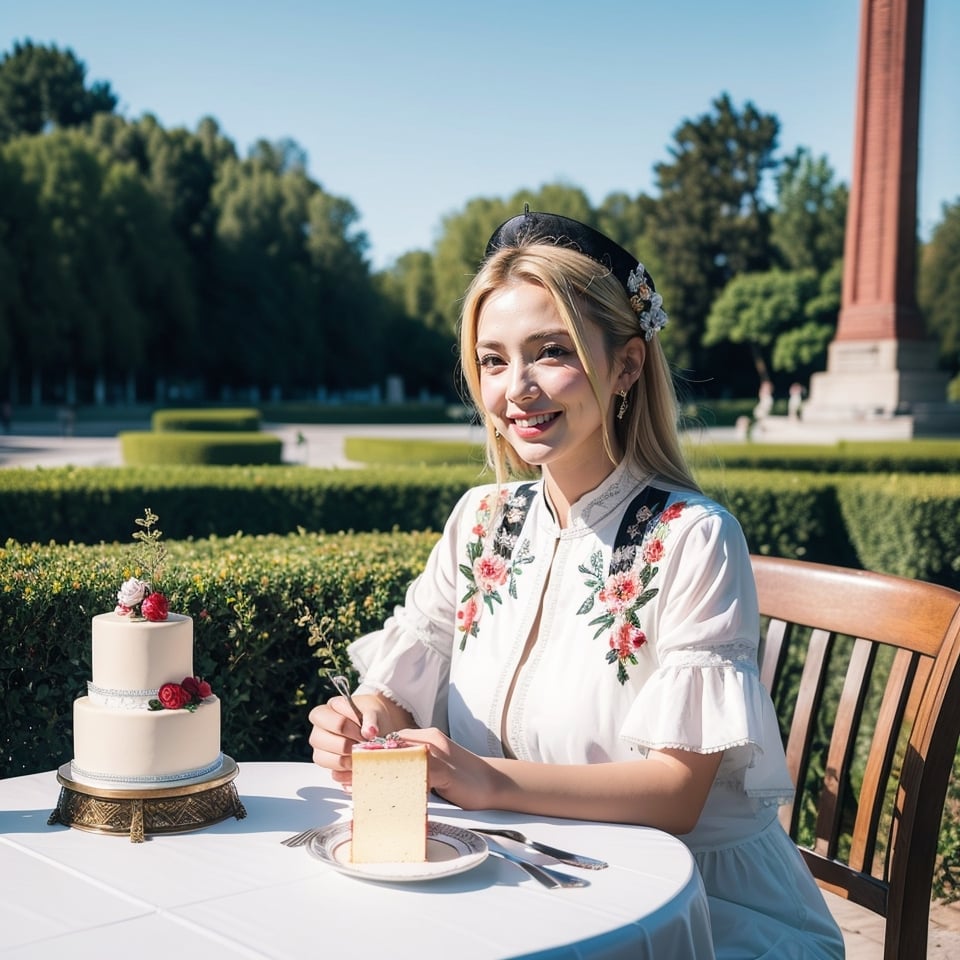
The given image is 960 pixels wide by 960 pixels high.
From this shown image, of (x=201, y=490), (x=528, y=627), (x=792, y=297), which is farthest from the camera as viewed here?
(x=792, y=297)

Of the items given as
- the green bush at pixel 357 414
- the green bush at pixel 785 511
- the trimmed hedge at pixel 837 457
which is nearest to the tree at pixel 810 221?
the green bush at pixel 357 414

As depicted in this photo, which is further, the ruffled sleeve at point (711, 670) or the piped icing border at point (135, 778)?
the ruffled sleeve at point (711, 670)

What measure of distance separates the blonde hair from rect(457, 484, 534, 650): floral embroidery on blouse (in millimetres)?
107

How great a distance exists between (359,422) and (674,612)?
45862 millimetres

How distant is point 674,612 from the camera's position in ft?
7.06

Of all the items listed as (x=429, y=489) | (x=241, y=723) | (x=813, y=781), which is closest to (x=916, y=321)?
(x=429, y=489)

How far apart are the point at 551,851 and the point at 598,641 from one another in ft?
1.87

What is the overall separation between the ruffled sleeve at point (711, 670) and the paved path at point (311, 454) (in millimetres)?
2007

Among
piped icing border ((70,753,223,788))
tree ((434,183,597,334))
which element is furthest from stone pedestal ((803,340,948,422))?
tree ((434,183,597,334))

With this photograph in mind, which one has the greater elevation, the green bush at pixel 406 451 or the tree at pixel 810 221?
the tree at pixel 810 221

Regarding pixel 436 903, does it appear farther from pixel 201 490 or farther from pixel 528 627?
pixel 201 490

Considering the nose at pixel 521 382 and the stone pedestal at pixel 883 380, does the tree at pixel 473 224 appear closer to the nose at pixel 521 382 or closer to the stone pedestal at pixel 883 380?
the stone pedestal at pixel 883 380

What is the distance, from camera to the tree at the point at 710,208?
58.0 meters

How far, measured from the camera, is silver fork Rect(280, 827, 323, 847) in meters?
1.82
